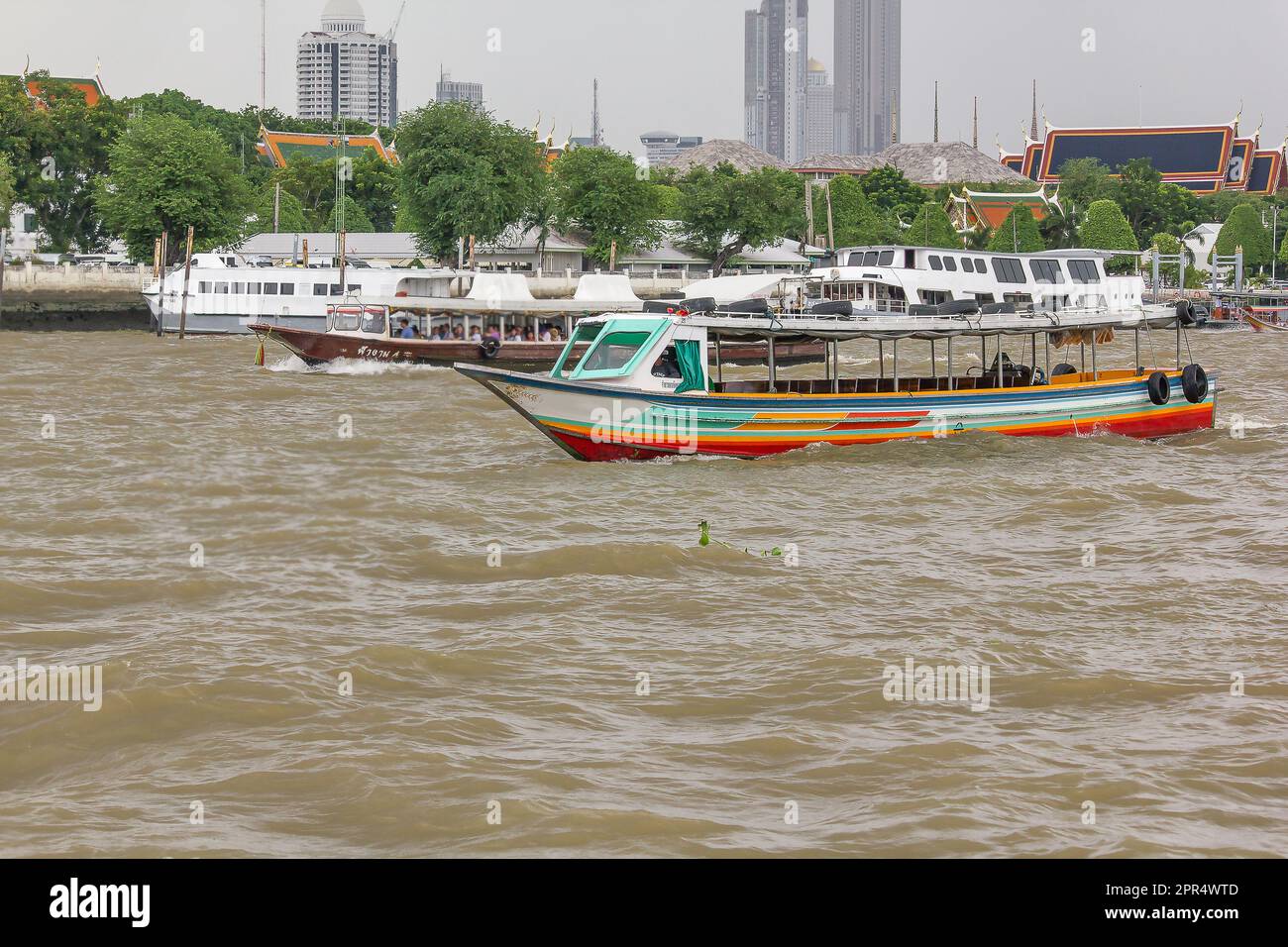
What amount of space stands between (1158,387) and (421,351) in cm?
2101

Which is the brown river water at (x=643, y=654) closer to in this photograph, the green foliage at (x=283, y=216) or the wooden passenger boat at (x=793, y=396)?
the wooden passenger boat at (x=793, y=396)

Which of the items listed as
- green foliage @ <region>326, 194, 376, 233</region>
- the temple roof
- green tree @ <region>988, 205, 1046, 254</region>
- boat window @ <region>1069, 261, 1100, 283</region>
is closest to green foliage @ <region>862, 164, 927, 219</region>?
green tree @ <region>988, 205, 1046, 254</region>

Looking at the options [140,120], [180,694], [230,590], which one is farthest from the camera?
[140,120]

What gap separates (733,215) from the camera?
242ft

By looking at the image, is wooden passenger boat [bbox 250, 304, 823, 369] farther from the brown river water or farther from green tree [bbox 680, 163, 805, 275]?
green tree [bbox 680, 163, 805, 275]

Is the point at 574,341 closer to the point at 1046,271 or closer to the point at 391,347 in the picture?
the point at 391,347

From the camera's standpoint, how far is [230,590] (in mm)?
12188

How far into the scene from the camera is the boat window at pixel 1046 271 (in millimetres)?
37188

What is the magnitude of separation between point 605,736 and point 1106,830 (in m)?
2.80

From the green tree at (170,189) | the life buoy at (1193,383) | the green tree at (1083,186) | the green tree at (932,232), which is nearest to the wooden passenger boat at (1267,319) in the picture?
the green tree at (932,232)

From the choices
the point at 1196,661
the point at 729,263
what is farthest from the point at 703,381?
the point at 729,263

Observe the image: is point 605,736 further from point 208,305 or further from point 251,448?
point 208,305

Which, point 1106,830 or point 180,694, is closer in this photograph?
point 1106,830

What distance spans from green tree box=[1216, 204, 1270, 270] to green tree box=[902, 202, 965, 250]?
1682 cm
